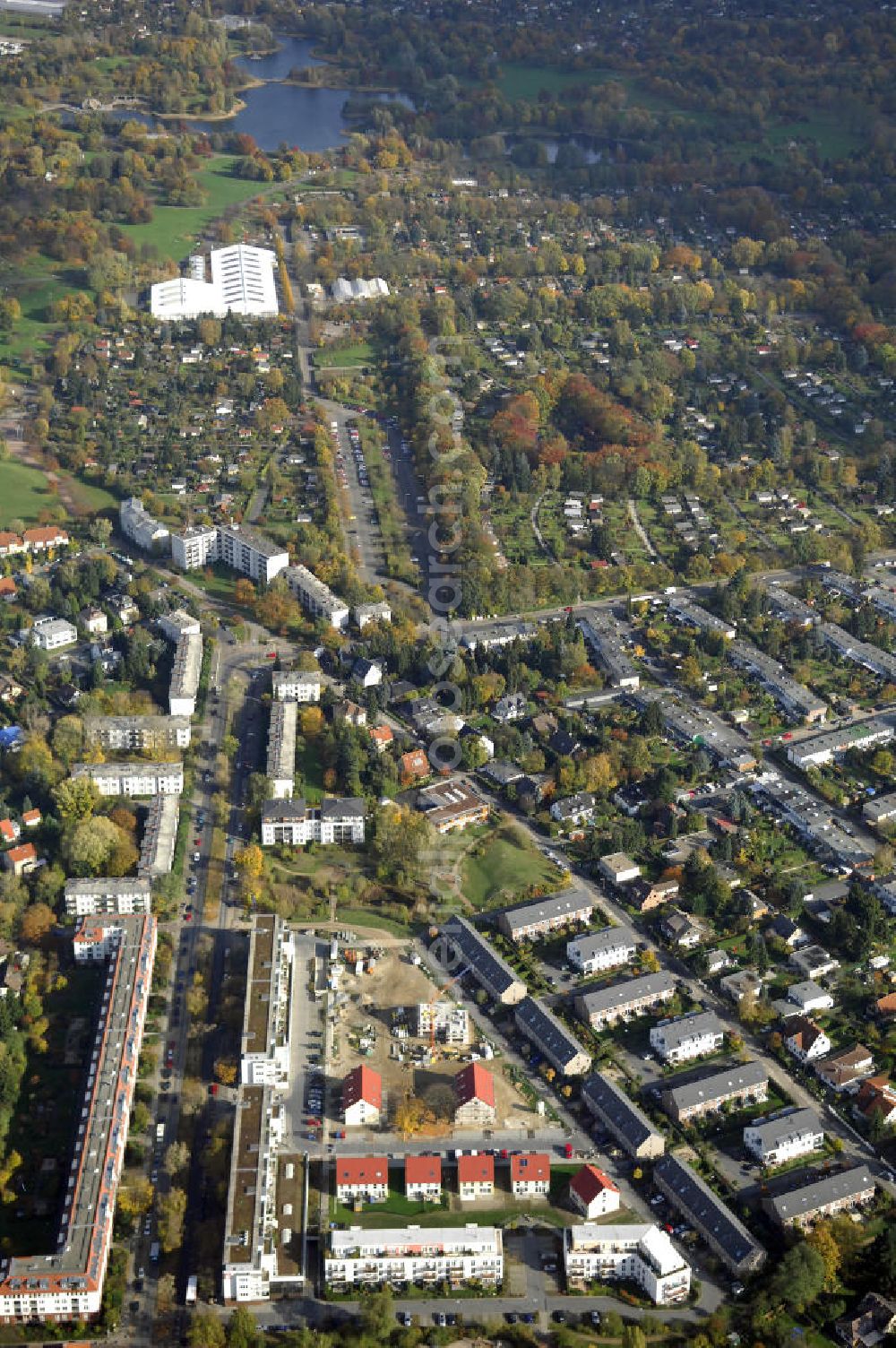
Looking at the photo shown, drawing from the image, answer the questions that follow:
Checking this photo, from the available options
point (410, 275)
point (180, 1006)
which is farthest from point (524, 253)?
point (180, 1006)

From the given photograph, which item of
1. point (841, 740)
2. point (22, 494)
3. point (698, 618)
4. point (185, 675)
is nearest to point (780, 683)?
point (841, 740)

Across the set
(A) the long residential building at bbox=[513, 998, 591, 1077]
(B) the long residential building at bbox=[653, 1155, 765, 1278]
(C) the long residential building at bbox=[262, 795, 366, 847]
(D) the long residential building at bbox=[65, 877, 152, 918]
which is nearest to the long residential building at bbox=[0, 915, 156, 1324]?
(D) the long residential building at bbox=[65, 877, 152, 918]

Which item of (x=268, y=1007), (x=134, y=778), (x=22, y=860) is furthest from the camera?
(x=134, y=778)

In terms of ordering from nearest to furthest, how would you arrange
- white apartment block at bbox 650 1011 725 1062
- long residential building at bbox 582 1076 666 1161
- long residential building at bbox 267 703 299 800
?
long residential building at bbox 582 1076 666 1161 < white apartment block at bbox 650 1011 725 1062 < long residential building at bbox 267 703 299 800

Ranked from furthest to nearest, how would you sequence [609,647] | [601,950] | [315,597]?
[315,597]
[609,647]
[601,950]

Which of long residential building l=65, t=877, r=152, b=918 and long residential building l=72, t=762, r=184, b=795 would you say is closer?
long residential building l=65, t=877, r=152, b=918

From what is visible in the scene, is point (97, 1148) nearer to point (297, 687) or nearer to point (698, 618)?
point (297, 687)

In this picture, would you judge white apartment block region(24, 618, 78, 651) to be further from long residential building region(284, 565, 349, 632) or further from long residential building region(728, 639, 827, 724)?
long residential building region(728, 639, 827, 724)
